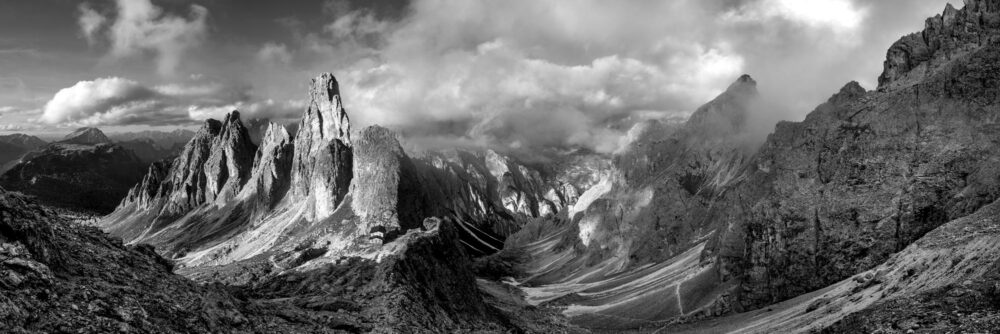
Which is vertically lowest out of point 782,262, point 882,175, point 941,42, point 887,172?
point 782,262

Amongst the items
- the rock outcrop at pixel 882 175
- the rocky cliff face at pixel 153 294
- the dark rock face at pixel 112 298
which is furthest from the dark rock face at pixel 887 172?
the dark rock face at pixel 112 298

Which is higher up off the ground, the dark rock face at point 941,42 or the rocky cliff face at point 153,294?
the dark rock face at point 941,42

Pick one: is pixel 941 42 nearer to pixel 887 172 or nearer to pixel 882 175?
pixel 887 172

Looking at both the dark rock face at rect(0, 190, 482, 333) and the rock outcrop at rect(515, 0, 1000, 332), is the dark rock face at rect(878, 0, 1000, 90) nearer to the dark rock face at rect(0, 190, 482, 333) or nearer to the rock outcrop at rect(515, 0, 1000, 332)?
the rock outcrop at rect(515, 0, 1000, 332)

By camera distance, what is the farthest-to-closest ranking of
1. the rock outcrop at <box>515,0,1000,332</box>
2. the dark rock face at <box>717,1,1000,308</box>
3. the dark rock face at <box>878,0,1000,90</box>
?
the dark rock face at <box>878,0,1000,90</box>
the rock outcrop at <box>515,0,1000,332</box>
the dark rock face at <box>717,1,1000,308</box>

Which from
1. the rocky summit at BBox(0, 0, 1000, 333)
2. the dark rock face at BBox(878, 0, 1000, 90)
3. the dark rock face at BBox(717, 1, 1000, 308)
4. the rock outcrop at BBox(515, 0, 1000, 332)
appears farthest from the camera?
the dark rock face at BBox(878, 0, 1000, 90)

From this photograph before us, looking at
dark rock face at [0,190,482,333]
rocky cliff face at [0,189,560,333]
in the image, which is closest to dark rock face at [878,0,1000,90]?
rocky cliff face at [0,189,560,333]

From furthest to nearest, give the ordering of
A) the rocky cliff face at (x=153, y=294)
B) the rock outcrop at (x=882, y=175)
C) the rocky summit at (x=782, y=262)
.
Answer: the rock outcrop at (x=882, y=175), the rocky summit at (x=782, y=262), the rocky cliff face at (x=153, y=294)

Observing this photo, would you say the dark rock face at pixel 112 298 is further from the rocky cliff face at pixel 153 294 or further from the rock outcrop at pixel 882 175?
the rock outcrop at pixel 882 175

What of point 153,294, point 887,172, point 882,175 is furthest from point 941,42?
point 153,294

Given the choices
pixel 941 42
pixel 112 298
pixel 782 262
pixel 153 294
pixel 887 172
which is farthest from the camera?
pixel 941 42

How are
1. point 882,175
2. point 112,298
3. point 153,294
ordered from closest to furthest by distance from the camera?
point 112,298
point 153,294
point 882,175
